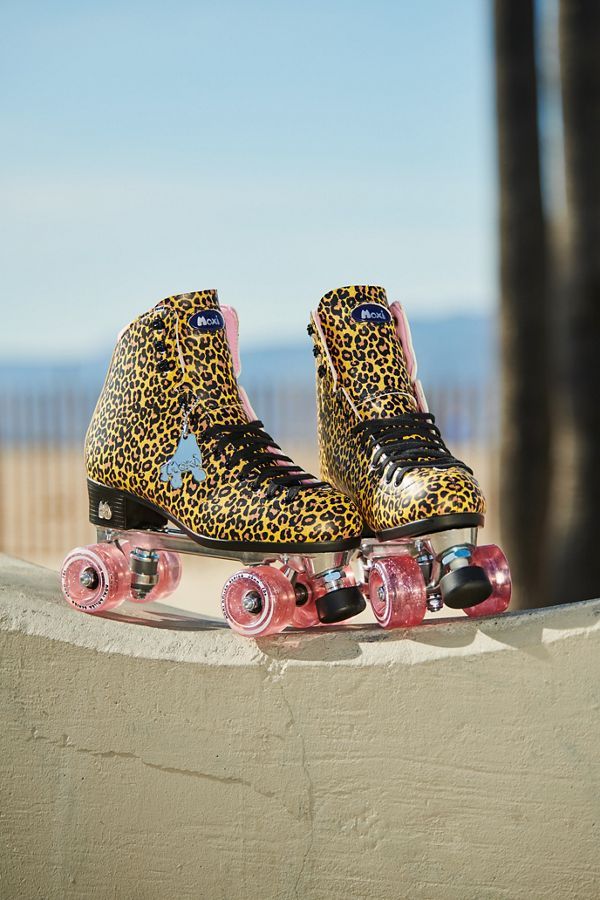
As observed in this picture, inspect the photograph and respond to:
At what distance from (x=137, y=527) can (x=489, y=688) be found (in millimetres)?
599

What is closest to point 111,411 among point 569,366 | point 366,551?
point 366,551

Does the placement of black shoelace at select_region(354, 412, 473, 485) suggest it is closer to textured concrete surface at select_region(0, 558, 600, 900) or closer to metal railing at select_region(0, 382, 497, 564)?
textured concrete surface at select_region(0, 558, 600, 900)

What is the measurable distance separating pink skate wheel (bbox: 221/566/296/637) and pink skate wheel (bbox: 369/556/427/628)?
0.43ft

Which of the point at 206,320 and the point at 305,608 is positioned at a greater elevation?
the point at 206,320

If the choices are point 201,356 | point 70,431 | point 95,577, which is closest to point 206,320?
point 201,356

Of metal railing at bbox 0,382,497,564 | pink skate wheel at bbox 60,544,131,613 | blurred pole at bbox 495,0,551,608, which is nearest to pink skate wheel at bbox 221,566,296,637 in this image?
pink skate wheel at bbox 60,544,131,613

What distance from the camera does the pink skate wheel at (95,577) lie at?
1629mm

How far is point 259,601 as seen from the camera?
4.85 ft

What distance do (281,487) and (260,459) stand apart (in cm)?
8

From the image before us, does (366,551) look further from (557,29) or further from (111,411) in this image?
(557,29)

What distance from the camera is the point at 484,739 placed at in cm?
146

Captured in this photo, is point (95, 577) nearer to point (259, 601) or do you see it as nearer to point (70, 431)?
point (259, 601)

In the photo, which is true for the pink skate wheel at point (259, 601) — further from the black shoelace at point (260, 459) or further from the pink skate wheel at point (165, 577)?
the pink skate wheel at point (165, 577)

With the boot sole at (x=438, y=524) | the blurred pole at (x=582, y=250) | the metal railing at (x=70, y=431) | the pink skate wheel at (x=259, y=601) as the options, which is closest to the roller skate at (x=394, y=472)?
the boot sole at (x=438, y=524)
